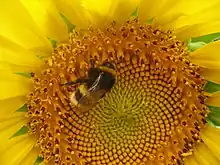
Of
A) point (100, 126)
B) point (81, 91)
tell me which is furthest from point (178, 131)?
point (81, 91)

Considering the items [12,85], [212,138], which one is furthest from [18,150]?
[212,138]

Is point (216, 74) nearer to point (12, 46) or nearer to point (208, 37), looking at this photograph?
point (208, 37)

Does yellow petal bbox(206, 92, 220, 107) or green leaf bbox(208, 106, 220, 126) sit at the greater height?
yellow petal bbox(206, 92, 220, 107)

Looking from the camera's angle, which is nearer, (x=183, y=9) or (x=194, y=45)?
(x=183, y=9)

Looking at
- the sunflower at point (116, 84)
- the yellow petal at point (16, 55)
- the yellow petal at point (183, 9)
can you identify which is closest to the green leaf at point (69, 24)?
the sunflower at point (116, 84)

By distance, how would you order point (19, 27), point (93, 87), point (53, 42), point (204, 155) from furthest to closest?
1. point (204, 155)
2. point (53, 42)
3. point (19, 27)
4. point (93, 87)

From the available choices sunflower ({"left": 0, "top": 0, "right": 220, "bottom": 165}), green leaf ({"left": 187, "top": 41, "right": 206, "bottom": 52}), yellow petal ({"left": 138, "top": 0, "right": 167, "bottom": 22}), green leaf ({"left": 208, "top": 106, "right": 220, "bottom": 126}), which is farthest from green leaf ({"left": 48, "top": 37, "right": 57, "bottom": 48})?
green leaf ({"left": 208, "top": 106, "right": 220, "bottom": 126})

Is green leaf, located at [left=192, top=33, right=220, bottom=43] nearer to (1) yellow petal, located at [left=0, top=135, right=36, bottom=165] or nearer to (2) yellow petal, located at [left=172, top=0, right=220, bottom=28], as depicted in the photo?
(2) yellow petal, located at [left=172, top=0, right=220, bottom=28]

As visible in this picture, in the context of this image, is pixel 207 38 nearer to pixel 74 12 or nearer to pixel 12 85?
pixel 74 12
